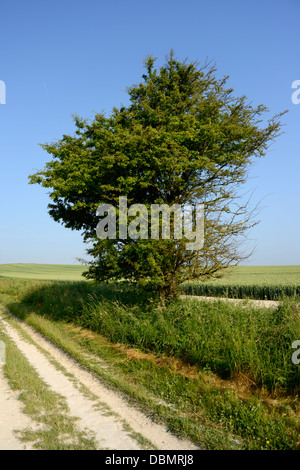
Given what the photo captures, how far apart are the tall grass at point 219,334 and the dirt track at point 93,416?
1.96 meters

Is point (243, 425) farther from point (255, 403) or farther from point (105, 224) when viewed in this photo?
point (105, 224)

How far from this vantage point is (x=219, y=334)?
6.71 metres

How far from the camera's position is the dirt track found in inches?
154

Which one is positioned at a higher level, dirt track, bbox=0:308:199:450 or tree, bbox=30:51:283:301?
tree, bbox=30:51:283:301

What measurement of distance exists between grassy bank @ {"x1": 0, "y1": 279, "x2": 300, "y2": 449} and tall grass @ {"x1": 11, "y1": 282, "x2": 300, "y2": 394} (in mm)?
22

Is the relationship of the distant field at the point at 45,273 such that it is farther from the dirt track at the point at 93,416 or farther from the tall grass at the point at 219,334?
the dirt track at the point at 93,416

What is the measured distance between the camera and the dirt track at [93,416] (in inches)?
154

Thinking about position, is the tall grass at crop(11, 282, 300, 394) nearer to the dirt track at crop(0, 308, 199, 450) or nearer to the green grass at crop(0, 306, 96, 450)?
the dirt track at crop(0, 308, 199, 450)

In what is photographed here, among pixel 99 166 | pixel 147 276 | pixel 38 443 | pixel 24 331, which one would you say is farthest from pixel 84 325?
pixel 38 443

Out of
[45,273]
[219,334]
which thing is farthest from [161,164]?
[45,273]

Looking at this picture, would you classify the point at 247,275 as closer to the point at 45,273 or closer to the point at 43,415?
the point at 43,415

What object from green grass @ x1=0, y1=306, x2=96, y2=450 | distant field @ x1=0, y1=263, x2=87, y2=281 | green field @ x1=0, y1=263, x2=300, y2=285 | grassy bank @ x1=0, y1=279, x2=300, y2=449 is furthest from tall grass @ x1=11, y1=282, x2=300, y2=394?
distant field @ x1=0, y1=263, x2=87, y2=281

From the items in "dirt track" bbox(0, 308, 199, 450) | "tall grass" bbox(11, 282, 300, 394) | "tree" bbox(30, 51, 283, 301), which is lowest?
"dirt track" bbox(0, 308, 199, 450)

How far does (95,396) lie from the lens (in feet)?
17.8
